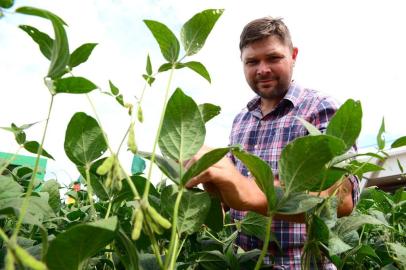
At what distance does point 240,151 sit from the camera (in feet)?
1.71

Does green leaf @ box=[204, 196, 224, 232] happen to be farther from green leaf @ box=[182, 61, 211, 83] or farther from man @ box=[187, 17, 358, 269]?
man @ box=[187, 17, 358, 269]

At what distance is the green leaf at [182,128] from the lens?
0.54m

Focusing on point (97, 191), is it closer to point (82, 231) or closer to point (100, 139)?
point (100, 139)

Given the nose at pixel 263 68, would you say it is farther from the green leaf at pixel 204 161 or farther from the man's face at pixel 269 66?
the green leaf at pixel 204 161

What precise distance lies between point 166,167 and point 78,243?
17 cm

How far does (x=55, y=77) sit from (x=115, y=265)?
1.13 ft

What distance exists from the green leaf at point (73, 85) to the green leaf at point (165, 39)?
0.35 feet

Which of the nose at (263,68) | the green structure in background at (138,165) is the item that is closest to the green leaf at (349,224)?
the nose at (263,68)

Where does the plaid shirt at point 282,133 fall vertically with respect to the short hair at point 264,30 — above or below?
below

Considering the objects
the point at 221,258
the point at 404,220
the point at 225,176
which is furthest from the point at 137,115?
the point at 404,220

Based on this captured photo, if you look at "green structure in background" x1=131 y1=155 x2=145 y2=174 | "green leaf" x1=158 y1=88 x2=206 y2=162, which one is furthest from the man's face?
"green leaf" x1=158 y1=88 x2=206 y2=162

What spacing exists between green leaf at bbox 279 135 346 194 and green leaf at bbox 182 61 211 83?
0.52 feet

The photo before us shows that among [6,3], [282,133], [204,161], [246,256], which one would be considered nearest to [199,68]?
[204,161]

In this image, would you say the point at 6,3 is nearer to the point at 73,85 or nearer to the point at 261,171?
the point at 73,85
